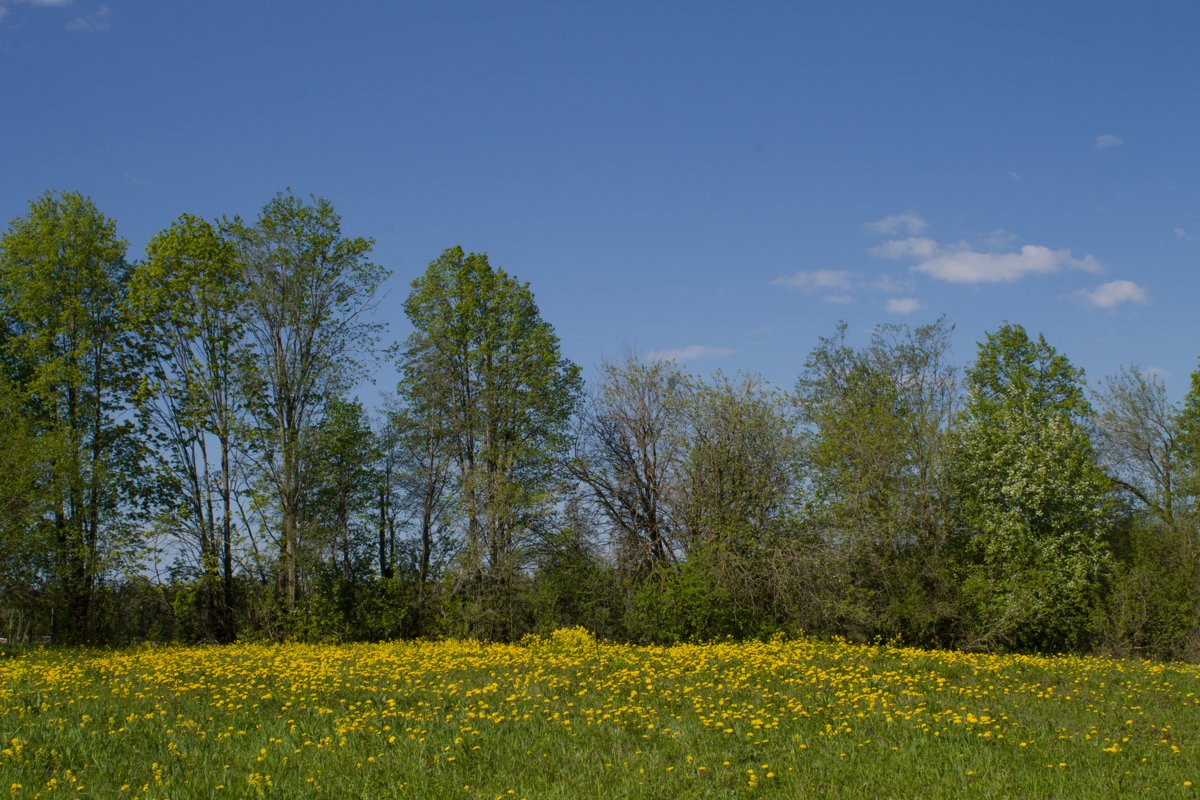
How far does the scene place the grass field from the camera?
7.58 meters

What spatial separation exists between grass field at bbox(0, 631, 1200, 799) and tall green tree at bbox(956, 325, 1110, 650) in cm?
1098

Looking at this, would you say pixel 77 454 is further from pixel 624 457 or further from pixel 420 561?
pixel 624 457

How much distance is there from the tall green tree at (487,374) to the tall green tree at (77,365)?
900cm

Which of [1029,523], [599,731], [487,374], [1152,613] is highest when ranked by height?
[487,374]

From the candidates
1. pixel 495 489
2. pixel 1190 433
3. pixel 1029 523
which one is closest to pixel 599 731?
pixel 495 489

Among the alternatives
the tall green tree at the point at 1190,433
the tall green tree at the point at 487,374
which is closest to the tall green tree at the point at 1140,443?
the tall green tree at the point at 1190,433

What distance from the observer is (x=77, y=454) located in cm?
2472

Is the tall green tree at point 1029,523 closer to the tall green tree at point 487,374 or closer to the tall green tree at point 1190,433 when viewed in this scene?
the tall green tree at point 1190,433

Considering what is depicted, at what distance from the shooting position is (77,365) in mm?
26547

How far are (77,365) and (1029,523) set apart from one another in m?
30.4

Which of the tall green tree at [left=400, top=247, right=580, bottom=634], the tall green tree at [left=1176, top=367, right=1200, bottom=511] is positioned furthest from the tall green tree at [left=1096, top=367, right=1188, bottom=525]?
the tall green tree at [left=400, top=247, right=580, bottom=634]

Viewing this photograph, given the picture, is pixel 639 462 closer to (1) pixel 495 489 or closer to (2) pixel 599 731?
(1) pixel 495 489

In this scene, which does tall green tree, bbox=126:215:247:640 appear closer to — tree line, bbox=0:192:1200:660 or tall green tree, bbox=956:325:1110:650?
tree line, bbox=0:192:1200:660

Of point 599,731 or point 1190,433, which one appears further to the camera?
point 1190,433
